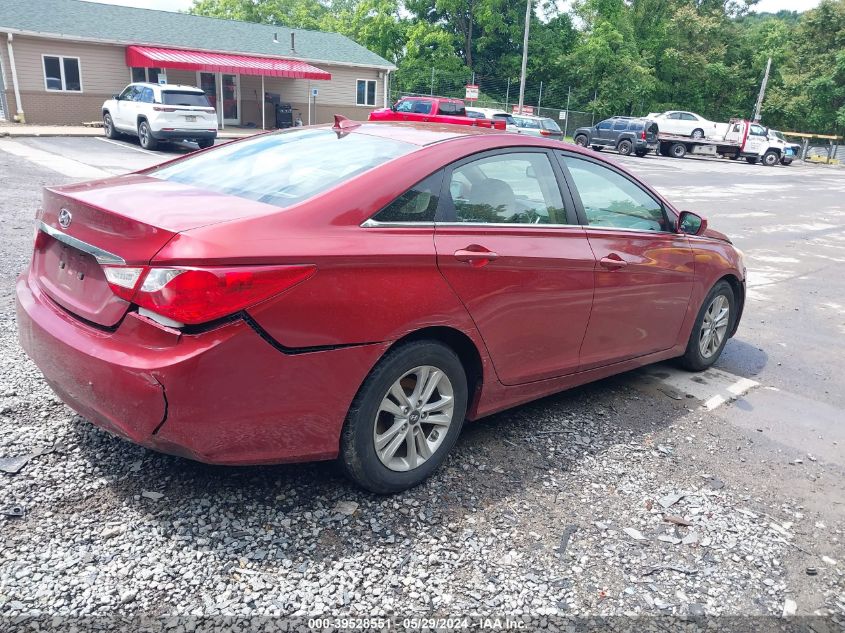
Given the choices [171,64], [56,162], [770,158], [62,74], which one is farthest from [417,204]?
[770,158]

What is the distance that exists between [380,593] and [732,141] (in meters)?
39.7

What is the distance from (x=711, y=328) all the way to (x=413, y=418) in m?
3.06

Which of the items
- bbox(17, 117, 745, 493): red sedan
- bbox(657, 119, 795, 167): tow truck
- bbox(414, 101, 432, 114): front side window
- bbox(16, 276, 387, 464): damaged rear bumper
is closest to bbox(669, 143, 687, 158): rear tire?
bbox(657, 119, 795, 167): tow truck

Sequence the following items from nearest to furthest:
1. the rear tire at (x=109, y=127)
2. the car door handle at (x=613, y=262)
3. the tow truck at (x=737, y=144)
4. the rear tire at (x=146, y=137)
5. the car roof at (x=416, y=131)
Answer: the car roof at (x=416, y=131)
the car door handle at (x=613, y=262)
the rear tire at (x=146, y=137)
the rear tire at (x=109, y=127)
the tow truck at (x=737, y=144)

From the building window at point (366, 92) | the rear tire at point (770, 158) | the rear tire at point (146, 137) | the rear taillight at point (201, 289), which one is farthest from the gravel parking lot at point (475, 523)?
the rear tire at point (770, 158)

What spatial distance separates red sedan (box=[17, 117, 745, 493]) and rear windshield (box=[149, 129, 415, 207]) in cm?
2

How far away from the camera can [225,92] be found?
31.5 metres

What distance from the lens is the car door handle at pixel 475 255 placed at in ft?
10.4

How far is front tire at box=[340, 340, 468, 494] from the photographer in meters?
2.93

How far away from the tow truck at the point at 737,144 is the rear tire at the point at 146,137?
2639cm

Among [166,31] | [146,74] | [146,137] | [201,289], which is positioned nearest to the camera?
[201,289]

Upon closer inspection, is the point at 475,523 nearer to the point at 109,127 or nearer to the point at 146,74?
the point at 109,127

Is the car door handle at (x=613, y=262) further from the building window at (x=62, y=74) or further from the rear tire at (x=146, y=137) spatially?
the building window at (x=62, y=74)

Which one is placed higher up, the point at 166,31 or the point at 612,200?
the point at 166,31
